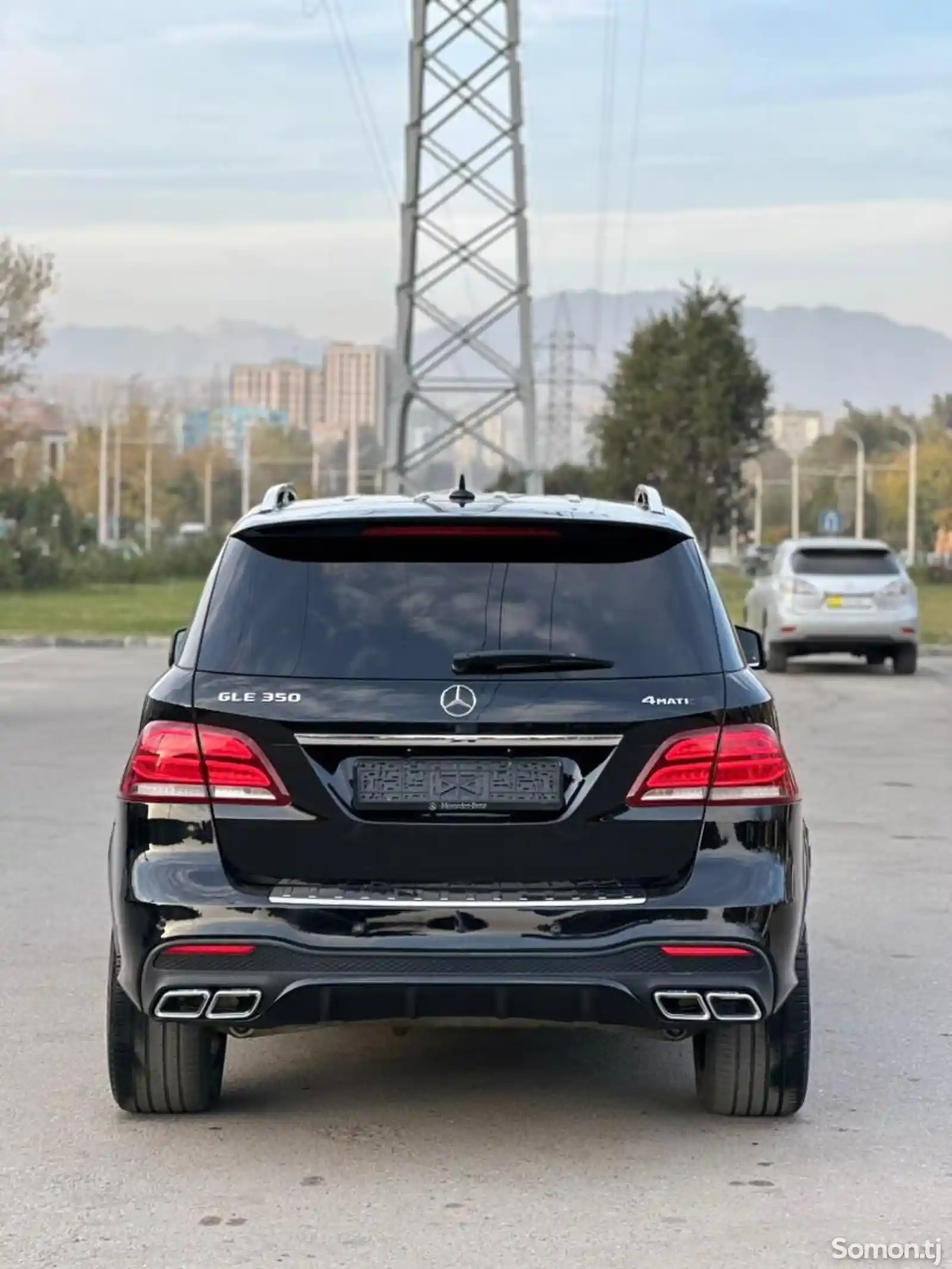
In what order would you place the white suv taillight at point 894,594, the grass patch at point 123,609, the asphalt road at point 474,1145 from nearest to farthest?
the asphalt road at point 474,1145 → the white suv taillight at point 894,594 → the grass patch at point 123,609

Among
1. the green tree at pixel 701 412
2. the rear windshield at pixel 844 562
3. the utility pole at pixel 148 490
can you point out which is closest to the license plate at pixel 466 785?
the rear windshield at pixel 844 562

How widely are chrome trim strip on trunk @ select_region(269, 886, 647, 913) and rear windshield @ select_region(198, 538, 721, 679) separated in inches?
20.6

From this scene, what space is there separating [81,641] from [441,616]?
96.3 feet

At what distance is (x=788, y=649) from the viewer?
28.3 meters

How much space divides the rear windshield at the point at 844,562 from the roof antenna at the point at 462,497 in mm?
22098

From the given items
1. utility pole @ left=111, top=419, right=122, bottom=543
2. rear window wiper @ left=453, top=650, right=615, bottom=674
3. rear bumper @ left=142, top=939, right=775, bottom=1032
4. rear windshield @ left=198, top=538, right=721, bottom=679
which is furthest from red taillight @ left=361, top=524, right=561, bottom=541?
utility pole @ left=111, top=419, right=122, bottom=543

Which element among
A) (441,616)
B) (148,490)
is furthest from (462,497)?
(148,490)

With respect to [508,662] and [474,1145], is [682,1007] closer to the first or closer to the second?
[474,1145]

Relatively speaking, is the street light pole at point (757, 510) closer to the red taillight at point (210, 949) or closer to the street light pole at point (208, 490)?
the street light pole at point (208, 490)

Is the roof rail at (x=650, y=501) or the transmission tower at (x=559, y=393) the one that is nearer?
the roof rail at (x=650, y=501)

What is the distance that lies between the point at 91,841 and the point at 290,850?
6779 millimetres

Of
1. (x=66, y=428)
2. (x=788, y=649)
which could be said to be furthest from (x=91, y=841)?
(x=66, y=428)

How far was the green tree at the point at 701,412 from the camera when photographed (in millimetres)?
57469

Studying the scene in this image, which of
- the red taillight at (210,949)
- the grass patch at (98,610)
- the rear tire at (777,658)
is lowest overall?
the grass patch at (98,610)
